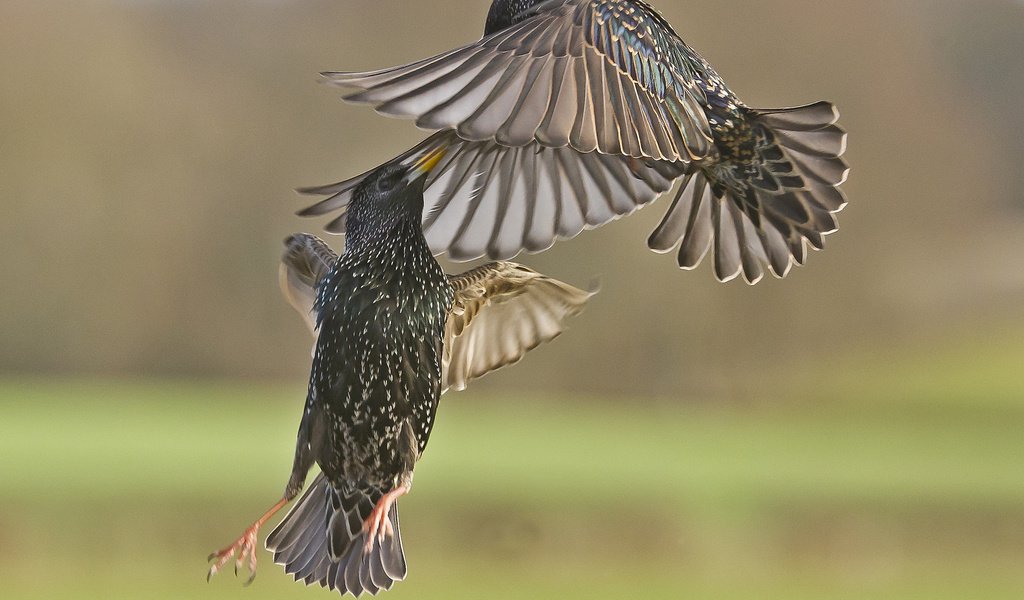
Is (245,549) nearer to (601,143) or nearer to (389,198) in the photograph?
(389,198)

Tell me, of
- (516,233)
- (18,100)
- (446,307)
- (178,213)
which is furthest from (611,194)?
(18,100)

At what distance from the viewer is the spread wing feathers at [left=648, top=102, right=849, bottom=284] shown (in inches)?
96.7

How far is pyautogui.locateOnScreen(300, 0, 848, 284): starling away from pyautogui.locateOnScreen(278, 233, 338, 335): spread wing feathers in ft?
0.27

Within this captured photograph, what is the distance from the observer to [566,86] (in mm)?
2010

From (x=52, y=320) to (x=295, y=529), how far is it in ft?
33.4

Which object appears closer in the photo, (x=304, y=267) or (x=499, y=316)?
(x=304, y=267)

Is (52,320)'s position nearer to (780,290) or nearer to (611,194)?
(780,290)

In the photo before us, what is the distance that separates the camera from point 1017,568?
11.0 metres

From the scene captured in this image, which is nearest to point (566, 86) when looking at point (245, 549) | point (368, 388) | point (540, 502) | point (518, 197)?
point (368, 388)

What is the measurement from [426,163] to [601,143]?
0.48m

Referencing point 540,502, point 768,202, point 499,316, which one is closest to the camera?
point 768,202

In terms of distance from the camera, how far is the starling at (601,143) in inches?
72.7

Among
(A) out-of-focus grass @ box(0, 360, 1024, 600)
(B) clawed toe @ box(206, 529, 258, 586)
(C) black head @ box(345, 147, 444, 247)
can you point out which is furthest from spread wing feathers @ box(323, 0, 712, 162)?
(A) out-of-focus grass @ box(0, 360, 1024, 600)

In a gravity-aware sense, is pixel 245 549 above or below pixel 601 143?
below
